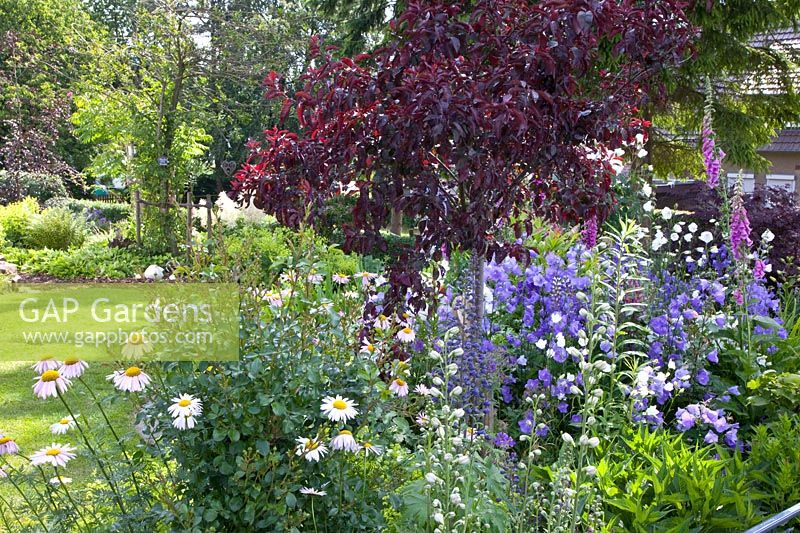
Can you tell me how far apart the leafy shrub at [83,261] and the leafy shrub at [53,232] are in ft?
1.57

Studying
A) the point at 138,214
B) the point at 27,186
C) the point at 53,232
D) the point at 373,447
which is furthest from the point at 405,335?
the point at 27,186

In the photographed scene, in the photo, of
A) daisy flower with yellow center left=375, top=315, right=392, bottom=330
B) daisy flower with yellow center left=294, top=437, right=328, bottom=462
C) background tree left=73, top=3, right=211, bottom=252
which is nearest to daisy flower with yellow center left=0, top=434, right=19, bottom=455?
daisy flower with yellow center left=294, top=437, right=328, bottom=462

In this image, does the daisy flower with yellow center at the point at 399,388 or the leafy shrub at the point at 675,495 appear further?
the daisy flower with yellow center at the point at 399,388

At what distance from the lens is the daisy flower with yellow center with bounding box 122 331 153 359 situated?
7.49 feet

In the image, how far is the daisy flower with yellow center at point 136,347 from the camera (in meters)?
2.28

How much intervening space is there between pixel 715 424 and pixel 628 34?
5.78 feet

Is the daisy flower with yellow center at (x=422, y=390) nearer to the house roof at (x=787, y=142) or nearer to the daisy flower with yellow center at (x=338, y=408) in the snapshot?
the daisy flower with yellow center at (x=338, y=408)

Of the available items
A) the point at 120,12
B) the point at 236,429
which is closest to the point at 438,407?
the point at 236,429

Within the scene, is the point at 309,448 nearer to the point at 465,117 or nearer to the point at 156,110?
the point at 465,117

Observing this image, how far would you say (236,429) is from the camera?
2166 mm

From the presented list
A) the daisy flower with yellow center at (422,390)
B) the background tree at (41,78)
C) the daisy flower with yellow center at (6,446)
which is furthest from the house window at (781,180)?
the daisy flower with yellow center at (6,446)

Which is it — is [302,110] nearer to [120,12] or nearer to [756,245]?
[756,245]

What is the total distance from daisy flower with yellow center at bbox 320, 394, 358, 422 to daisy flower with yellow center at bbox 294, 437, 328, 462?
10 centimetres

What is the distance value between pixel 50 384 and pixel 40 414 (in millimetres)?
3348
